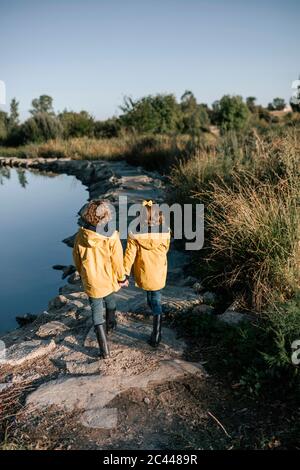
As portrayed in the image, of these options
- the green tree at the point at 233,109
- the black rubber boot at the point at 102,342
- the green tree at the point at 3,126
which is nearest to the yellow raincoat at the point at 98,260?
the black rubber boot at the point at 102,342

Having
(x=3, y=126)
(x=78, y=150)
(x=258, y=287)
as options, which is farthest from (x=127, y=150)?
(x=3, y=126)

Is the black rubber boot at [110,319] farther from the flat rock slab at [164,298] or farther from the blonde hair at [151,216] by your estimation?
the blonde hair at [151,216]

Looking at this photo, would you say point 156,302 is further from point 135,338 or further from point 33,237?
point 33,237

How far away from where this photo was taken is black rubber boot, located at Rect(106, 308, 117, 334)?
3.61 meters

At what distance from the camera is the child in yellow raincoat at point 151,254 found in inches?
131

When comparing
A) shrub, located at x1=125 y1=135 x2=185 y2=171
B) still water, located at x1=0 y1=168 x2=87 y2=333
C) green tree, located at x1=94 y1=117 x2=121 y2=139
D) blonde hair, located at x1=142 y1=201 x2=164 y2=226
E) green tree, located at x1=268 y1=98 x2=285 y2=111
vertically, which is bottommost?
still water, located at x1=0 y1=168 x2=87 y2=333

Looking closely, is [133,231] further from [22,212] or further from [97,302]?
[22,212]

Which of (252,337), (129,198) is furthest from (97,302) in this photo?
(129,198)

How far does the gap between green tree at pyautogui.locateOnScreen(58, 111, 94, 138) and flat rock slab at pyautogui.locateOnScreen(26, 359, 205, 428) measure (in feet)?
74.8

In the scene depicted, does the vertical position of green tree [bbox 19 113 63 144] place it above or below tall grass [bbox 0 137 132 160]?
above

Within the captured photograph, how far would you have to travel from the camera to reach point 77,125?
24938 millimetres

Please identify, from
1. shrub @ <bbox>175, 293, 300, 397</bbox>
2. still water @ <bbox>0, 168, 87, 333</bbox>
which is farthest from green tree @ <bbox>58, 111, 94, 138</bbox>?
shrub @ <bbox>175, 293, 300, 397</bbox>

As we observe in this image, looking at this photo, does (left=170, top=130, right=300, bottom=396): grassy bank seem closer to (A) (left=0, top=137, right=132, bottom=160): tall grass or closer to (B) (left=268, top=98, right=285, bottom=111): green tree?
(A) (left=0, top=137, right=132, bottom=160): tall grass

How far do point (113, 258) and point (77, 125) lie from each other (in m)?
23.1
